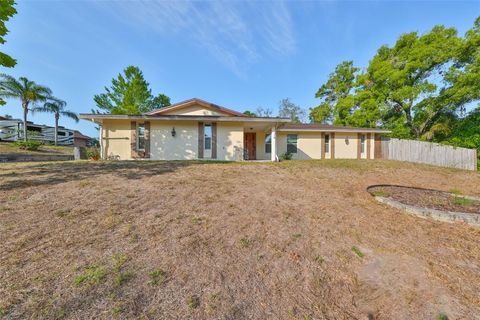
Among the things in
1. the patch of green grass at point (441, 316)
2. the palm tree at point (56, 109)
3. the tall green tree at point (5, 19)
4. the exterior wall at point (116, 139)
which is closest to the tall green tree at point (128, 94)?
the palm tree at point (56, 109)

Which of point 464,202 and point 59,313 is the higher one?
point 464,202

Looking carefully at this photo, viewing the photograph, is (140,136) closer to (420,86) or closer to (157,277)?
(157,277)

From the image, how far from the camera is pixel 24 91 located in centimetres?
2258

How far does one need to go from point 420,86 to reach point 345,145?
31.3 ft

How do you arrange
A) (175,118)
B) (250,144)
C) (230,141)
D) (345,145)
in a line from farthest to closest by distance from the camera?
(345,145)
(250,144)
(230,141)
(175,118)

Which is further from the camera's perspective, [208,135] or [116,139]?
[208,135]

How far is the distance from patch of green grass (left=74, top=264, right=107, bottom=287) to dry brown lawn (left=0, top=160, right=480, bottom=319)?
0.04ft

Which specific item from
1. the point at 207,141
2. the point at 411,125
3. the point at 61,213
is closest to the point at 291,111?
the point at 411,125

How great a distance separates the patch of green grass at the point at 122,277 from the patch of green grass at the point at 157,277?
24 cm

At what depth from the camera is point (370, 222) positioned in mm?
4664

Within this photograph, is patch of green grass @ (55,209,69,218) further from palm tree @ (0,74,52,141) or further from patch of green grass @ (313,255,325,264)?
palm tree @ (0,74,52,141)

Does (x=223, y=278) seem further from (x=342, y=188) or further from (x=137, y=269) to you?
(x=342, y=188)

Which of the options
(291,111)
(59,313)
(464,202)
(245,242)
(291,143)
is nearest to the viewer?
(59,313)

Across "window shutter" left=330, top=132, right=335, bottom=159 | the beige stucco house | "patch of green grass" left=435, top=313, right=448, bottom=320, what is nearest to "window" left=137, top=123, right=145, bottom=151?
the beige stucco house
